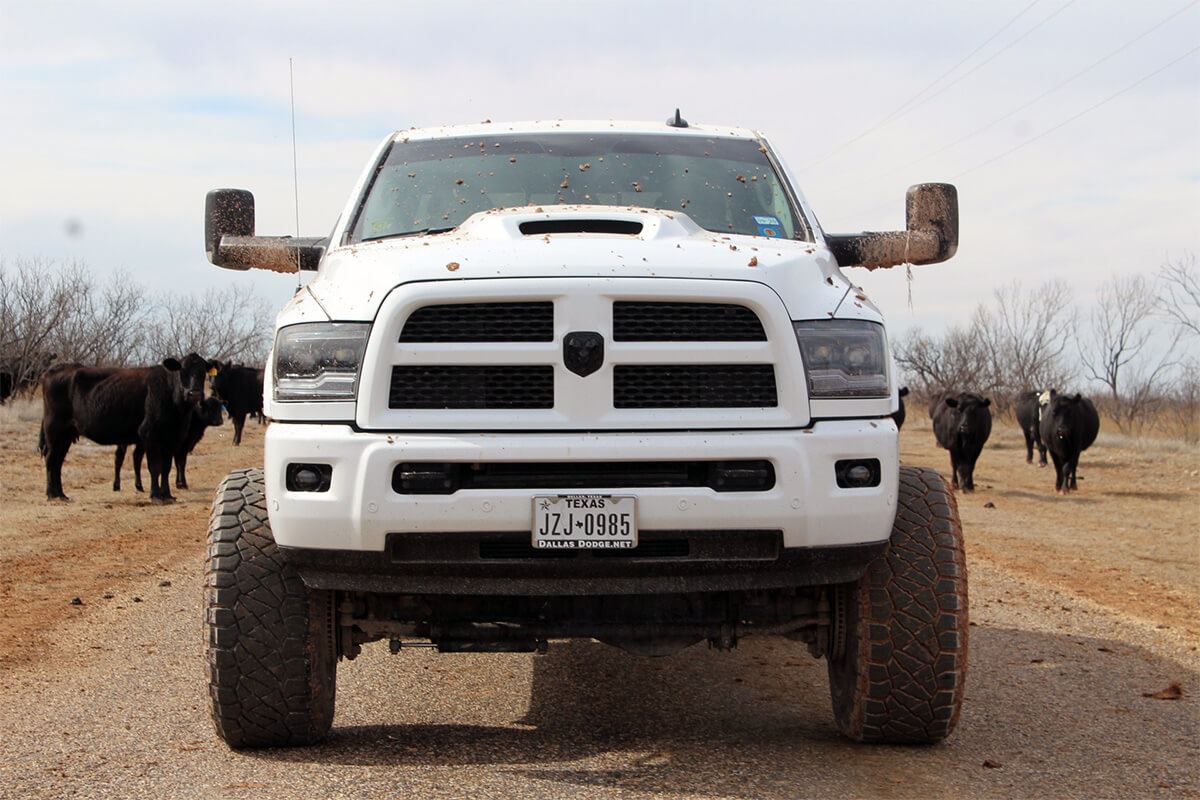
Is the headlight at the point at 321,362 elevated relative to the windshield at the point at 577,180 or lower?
lower

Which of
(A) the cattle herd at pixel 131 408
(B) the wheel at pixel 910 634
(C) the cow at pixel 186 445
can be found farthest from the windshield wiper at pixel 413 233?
(C) the cow at pixel 186 445

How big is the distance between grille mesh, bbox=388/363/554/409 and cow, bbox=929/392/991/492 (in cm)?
1718

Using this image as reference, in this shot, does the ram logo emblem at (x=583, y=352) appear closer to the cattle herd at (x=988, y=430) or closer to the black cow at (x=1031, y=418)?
the cattle herd at (x=988, y=430)

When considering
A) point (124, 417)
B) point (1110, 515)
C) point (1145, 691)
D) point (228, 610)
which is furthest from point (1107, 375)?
point (228, 610)

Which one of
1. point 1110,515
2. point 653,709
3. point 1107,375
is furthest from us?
point 1107,375

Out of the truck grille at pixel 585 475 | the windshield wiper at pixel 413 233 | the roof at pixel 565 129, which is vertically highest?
the roof at pixel 565 129

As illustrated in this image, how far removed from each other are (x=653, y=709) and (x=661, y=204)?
2.26 m

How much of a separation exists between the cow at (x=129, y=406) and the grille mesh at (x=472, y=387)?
45.6ft

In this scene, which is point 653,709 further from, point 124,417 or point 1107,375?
point 1107,375

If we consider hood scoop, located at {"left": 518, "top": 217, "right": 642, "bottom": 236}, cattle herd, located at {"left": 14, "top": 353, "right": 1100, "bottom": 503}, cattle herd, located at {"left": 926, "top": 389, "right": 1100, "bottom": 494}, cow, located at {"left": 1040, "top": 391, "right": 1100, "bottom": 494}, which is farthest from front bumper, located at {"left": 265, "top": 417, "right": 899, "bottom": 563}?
cow, located at {"left": 1040, "top": 391, "right": 1100, "bottom": 494}

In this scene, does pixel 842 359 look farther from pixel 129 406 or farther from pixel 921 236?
pixel 129 406

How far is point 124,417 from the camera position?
17219mm

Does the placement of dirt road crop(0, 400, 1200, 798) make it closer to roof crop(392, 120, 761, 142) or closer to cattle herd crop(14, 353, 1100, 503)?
roof crop(392, 120, 761, 142)

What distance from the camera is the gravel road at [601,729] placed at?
4.05 meters
